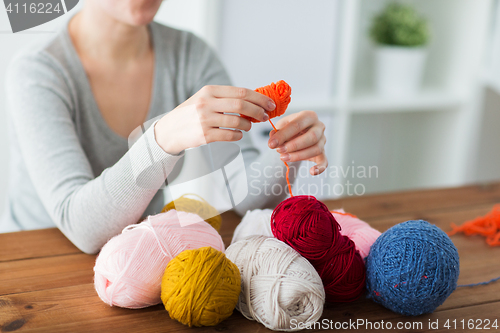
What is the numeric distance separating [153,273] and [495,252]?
0.57 m

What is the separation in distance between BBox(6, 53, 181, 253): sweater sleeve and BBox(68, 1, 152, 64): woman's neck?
92 millimetres

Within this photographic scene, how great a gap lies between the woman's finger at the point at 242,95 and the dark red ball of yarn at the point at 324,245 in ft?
0.43

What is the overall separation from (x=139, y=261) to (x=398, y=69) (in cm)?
140

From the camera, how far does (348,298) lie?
58cm

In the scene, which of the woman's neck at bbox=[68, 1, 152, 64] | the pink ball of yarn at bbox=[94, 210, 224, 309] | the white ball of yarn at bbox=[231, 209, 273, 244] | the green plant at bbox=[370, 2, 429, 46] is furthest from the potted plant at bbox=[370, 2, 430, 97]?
the pink ball of yarn at bbox=[94, 210, 224, 309]

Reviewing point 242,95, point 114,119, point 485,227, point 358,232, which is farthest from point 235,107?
point 485,227

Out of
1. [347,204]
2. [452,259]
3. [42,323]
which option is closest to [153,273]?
[42,323]

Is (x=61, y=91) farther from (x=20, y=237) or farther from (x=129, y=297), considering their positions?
(x=129, y=297)

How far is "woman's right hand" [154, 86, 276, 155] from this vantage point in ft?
1.78

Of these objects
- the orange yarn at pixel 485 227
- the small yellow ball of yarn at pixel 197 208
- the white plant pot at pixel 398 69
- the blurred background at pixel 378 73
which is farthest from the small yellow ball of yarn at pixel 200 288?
the white plant pot at pixel 398 69

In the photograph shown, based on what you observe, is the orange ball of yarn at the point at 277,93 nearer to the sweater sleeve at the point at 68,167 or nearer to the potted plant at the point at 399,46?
the sweater sleeve at the point at 68,167

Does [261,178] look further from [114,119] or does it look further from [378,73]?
[378,73]

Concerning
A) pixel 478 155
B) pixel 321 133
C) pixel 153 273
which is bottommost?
pixel 478 155

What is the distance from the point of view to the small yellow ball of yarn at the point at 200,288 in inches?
20.0
